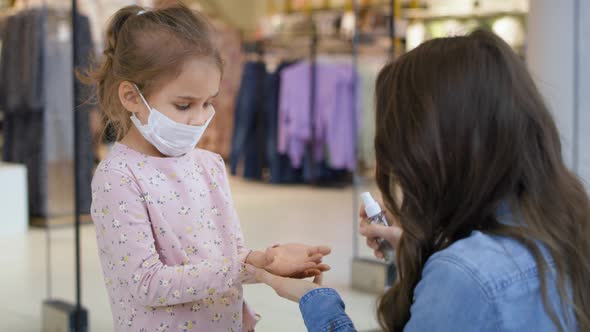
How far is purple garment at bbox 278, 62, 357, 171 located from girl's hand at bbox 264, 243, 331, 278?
348 centimetres

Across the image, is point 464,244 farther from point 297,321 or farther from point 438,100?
point 297,321

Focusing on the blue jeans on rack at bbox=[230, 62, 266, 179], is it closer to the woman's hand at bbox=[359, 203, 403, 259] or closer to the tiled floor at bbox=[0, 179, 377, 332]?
the tiled floor at bbox=[0, 179, 377, 332]

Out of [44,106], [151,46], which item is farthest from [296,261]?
[44,106]

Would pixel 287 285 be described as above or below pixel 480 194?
below

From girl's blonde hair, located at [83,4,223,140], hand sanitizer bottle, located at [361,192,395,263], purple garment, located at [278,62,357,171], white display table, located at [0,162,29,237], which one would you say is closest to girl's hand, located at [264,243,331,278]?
hand sanitizer bottle, located at [361,192,395,263]

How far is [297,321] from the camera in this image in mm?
1484

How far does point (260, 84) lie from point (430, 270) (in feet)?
10.6

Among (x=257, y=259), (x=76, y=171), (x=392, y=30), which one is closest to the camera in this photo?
(x=257, y=259)

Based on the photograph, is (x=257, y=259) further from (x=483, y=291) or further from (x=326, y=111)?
(x=326, y=111)

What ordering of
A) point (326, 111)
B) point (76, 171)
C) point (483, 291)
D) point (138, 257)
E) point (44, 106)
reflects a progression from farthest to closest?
point (326, 111)
point (44, 106)
point (76, 171)
point (138, 257)
point (483, 291)

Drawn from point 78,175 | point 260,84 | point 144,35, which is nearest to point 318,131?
point 260,84

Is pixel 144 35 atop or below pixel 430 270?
atop

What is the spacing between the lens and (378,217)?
125 cm

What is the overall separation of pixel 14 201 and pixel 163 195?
52.7 inches
